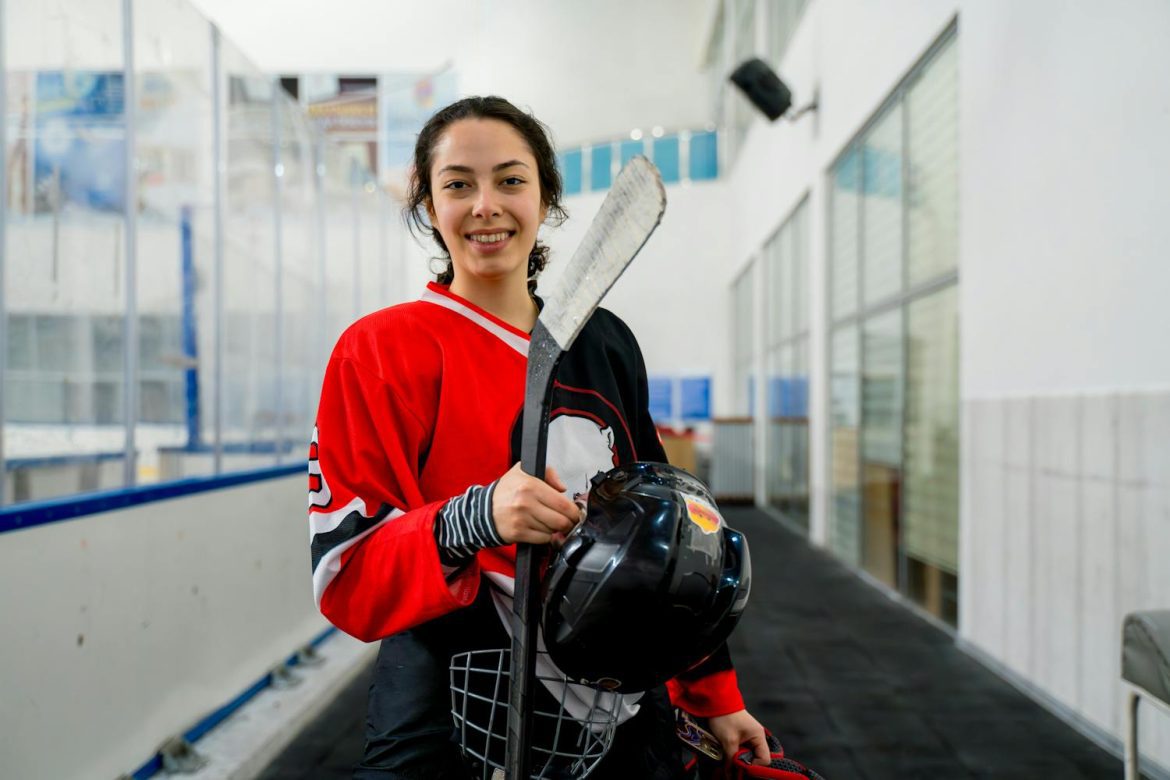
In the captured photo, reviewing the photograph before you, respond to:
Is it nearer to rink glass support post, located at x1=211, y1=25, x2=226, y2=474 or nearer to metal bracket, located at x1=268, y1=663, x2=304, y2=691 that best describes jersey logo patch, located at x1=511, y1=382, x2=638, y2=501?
rink glass support post, located at x1=211, y1=25, x2=226, y2=474

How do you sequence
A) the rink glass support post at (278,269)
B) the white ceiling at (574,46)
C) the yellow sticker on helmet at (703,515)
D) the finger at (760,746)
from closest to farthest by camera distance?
the yellow sticker on helmet at (703,515) → the finger at (760,746) → the rink glass support post at (278,269) → the white ceiling at (574,46)

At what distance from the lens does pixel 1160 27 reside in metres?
2.06

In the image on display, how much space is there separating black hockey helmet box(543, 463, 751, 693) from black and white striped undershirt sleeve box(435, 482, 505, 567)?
8 centimetres

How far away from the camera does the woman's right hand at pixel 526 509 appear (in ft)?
2.20

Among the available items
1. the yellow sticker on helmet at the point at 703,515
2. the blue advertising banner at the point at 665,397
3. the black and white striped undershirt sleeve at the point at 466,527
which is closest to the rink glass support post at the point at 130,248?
the black and white striped undershirt sleeve at the point at 466,527

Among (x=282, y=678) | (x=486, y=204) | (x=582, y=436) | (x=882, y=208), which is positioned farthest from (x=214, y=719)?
(x=882, y=208)

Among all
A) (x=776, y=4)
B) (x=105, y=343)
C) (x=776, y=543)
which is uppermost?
(x=776, y=4)

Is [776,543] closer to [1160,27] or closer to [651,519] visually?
[1160,27]

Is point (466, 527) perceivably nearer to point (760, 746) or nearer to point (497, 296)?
point (497, 296)

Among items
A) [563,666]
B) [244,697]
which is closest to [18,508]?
[244,697]

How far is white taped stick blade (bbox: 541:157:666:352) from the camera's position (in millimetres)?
630

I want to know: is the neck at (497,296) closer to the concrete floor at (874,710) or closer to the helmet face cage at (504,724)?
the helmet face cage at (504,724)

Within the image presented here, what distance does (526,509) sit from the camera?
26.5 inches

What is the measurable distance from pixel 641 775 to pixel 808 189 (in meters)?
6.00
